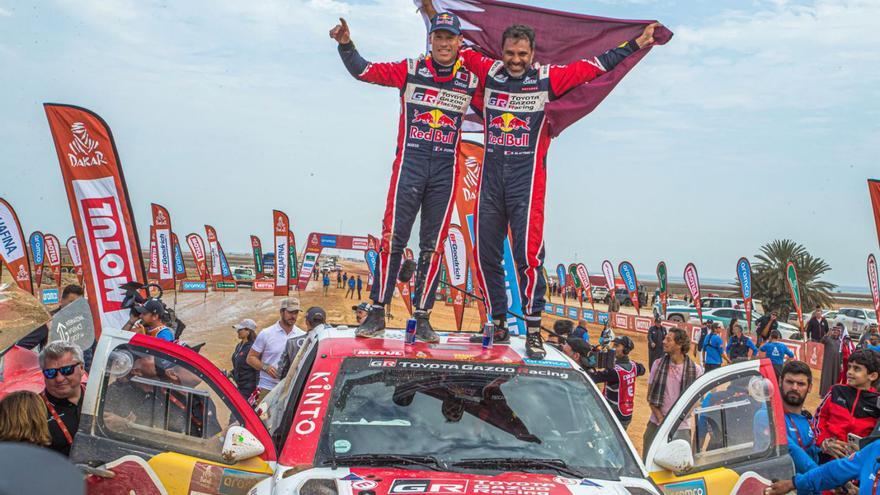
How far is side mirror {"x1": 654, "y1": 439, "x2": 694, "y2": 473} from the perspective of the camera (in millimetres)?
3965

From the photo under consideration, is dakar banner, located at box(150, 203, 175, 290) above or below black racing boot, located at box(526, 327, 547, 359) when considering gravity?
above

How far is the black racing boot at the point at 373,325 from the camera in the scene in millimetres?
5039

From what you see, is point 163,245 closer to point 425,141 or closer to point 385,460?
point 425,141

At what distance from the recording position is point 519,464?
3.90 metres

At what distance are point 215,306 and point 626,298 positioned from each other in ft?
105

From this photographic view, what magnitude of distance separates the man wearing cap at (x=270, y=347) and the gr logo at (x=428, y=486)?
18.3 feet

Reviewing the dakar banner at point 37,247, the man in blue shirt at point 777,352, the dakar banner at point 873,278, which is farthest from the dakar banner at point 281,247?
the man in blue shirt at point 777,352

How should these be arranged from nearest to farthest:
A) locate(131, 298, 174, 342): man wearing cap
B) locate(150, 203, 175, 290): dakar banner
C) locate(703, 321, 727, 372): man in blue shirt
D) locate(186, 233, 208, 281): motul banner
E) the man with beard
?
the man with beard → locate(131, 298, 174, 342): man wearing cap → locate(703, 321, 727, 372): man in blue shirt → locate(150, 203, 175, 290): dakar banner → locate(186, 233, 208, 281): motul banner

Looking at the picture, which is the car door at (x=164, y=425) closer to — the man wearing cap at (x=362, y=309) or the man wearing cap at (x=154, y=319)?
the man wearing cap at (x=362, y=309)

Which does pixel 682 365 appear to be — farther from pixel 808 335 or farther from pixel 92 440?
pixel 808 335

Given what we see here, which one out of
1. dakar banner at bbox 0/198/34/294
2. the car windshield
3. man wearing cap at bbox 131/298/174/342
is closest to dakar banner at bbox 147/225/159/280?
dakar banner at bbox 0/198/34/294

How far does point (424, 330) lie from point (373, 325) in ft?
1.00

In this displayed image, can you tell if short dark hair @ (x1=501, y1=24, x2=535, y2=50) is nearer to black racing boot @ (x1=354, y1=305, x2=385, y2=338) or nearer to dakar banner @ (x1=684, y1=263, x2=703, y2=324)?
black racing boot @ (x1=354, y1=305, x2=385, y2=338)

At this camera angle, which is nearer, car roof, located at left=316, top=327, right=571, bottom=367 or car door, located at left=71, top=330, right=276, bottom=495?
car door, located at left=71, top=330, right=276, bottom=495
